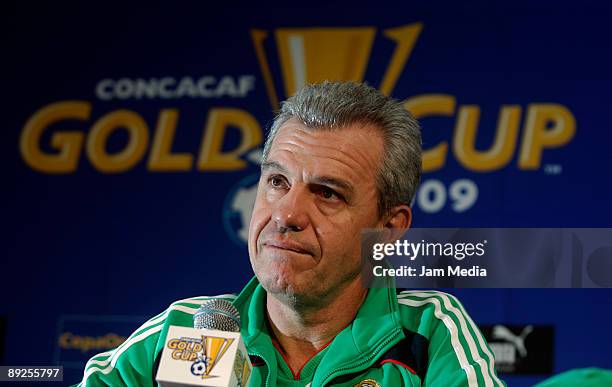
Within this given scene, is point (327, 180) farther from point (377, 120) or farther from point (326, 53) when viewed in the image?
point (326, 53)

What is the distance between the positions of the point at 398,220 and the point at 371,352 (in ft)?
0.99

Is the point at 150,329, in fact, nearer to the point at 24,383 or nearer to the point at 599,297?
the point at 24,383

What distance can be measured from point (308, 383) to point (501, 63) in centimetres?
185

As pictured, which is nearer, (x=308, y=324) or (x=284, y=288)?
(x=284, y=288)

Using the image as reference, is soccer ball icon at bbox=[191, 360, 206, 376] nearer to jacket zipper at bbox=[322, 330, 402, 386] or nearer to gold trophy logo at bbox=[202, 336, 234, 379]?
gold trophy logo at bbox=[202, 336, 234, 379]

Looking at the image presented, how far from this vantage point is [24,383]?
1682mm

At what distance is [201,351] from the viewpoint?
42.2 inches

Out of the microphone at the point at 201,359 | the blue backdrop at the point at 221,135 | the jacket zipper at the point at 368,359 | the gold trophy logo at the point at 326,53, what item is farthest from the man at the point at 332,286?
the gold trophy logo at the point at 326,53

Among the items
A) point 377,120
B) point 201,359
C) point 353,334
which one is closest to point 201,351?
point 201,359

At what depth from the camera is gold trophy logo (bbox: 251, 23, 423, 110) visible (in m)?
3.21

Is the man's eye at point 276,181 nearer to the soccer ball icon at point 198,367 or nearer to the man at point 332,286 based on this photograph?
the man at point 332,286

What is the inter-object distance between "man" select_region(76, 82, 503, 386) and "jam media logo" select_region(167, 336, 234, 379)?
1.46 ft

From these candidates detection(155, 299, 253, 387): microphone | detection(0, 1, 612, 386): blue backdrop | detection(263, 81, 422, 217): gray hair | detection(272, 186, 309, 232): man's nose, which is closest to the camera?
detection(155, 299, 253, 387): microphone
